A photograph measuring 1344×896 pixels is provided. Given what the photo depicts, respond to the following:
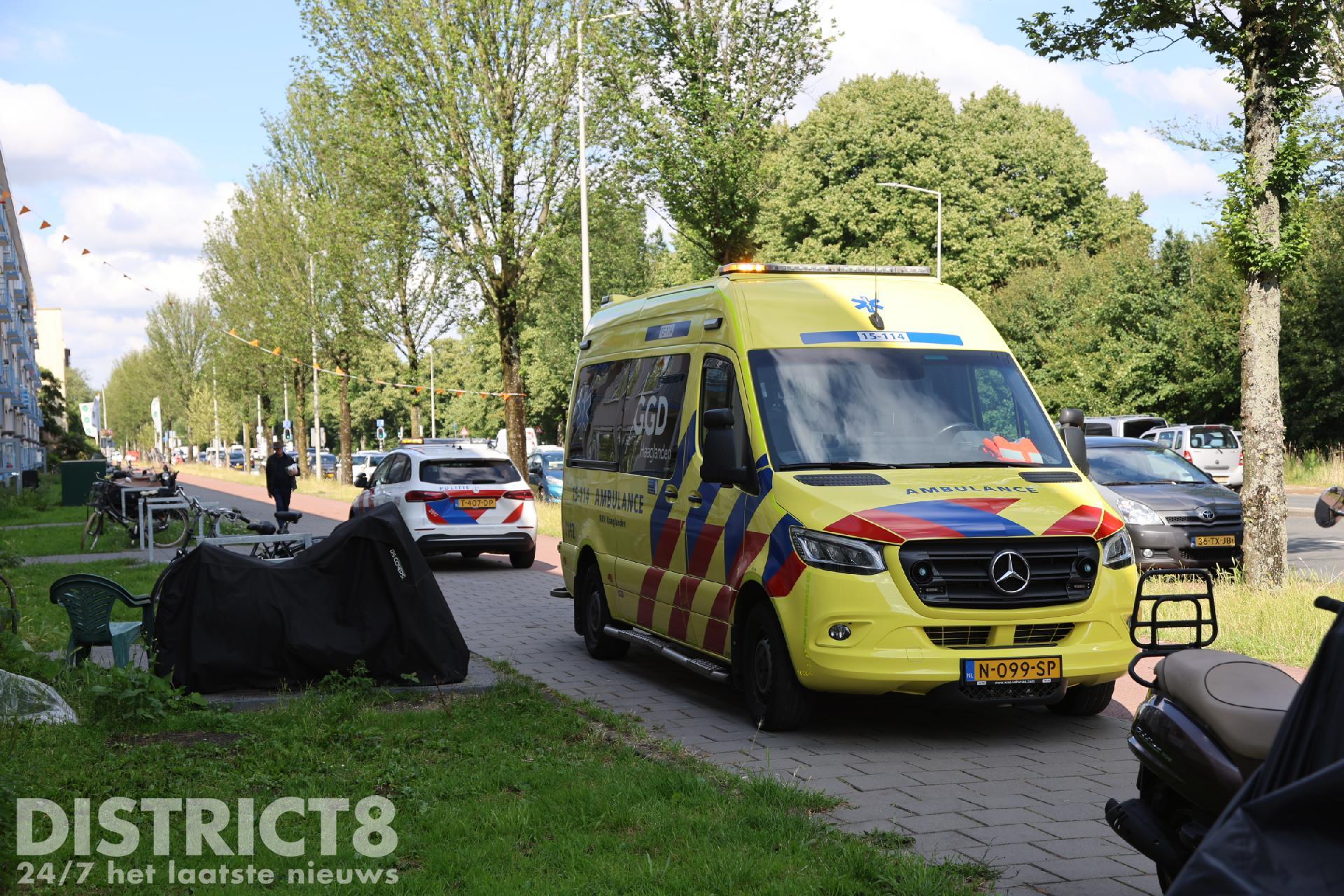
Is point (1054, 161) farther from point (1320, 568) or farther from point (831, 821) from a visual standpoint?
point (831, 821)

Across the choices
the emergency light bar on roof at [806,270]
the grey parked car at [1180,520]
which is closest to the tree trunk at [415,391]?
the grey parked car at [1180,520]

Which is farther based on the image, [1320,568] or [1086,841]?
[1320,568]

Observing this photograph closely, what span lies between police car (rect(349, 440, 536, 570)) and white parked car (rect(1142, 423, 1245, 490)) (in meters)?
18.4

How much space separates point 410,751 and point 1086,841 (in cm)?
334

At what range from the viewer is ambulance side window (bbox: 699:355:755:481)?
7.99m

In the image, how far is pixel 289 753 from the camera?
21.6 feet

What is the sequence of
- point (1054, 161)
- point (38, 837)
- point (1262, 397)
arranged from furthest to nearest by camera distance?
point (1054, 161), point (1262, 397), point (38, 837)

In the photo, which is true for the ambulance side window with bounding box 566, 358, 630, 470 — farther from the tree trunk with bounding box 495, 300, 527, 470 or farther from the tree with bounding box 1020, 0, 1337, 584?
the tree trunk with bounding box 495, 300, 527, 470

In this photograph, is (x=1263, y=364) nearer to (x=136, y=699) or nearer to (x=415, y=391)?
(x=136, y=699)

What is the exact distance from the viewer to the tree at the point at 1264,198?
11977 mm

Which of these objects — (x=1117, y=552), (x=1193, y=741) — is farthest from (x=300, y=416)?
(x=1193, y=741)

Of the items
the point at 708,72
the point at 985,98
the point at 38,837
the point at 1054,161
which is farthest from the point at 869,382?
the point at 985,98

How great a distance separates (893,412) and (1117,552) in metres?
1.53

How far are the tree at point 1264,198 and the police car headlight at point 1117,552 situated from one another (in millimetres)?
5288
